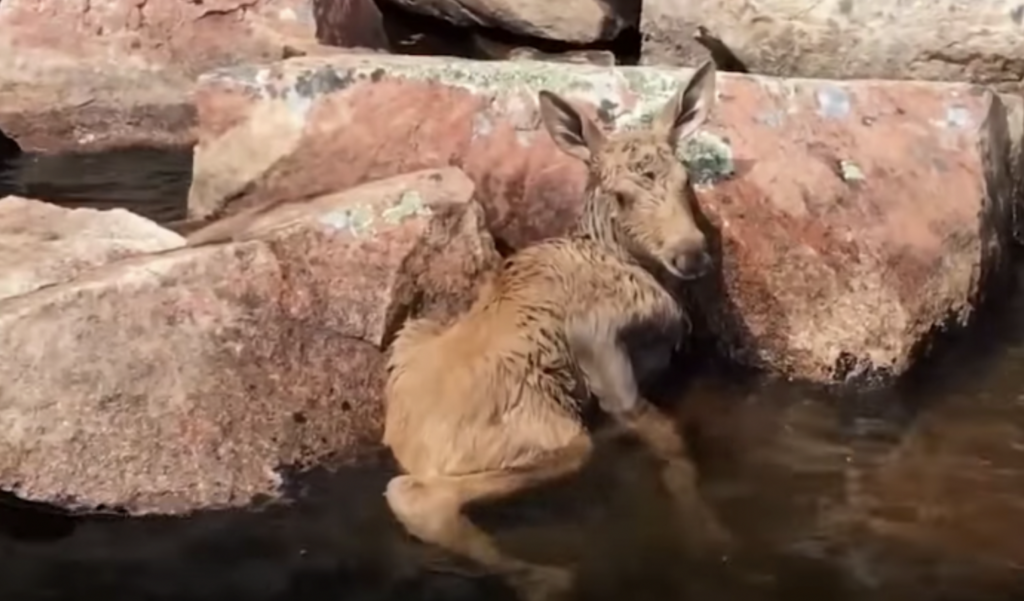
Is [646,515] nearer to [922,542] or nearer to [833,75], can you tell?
[922,542]

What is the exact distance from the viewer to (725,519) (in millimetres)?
5000

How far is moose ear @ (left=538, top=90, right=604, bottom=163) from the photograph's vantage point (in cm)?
575

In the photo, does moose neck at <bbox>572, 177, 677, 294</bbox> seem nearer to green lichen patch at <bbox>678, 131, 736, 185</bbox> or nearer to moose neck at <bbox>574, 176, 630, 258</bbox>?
moose neck at <bbox>574, 176, 630, 258</bbox>

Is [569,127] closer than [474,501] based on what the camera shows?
No

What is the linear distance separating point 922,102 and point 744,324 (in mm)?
1064

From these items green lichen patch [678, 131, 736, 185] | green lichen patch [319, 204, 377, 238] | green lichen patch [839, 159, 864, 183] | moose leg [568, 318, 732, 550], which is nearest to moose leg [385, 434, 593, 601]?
moose leg [568, 318, 732, 550]

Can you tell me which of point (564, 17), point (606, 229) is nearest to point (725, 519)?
point (606, 229)

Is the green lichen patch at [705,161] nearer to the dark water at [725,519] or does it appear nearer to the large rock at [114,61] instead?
the dark water at [725,519]

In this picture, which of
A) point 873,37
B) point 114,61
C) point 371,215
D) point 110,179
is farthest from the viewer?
point 114,61

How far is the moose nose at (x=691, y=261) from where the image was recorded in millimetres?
5488

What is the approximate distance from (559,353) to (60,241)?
1.75 m

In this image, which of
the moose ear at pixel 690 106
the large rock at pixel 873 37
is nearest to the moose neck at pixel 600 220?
the moose ear at pixel 690 106

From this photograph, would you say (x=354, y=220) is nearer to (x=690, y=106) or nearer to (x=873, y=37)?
(x=690, y=106)

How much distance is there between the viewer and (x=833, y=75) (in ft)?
25.1
